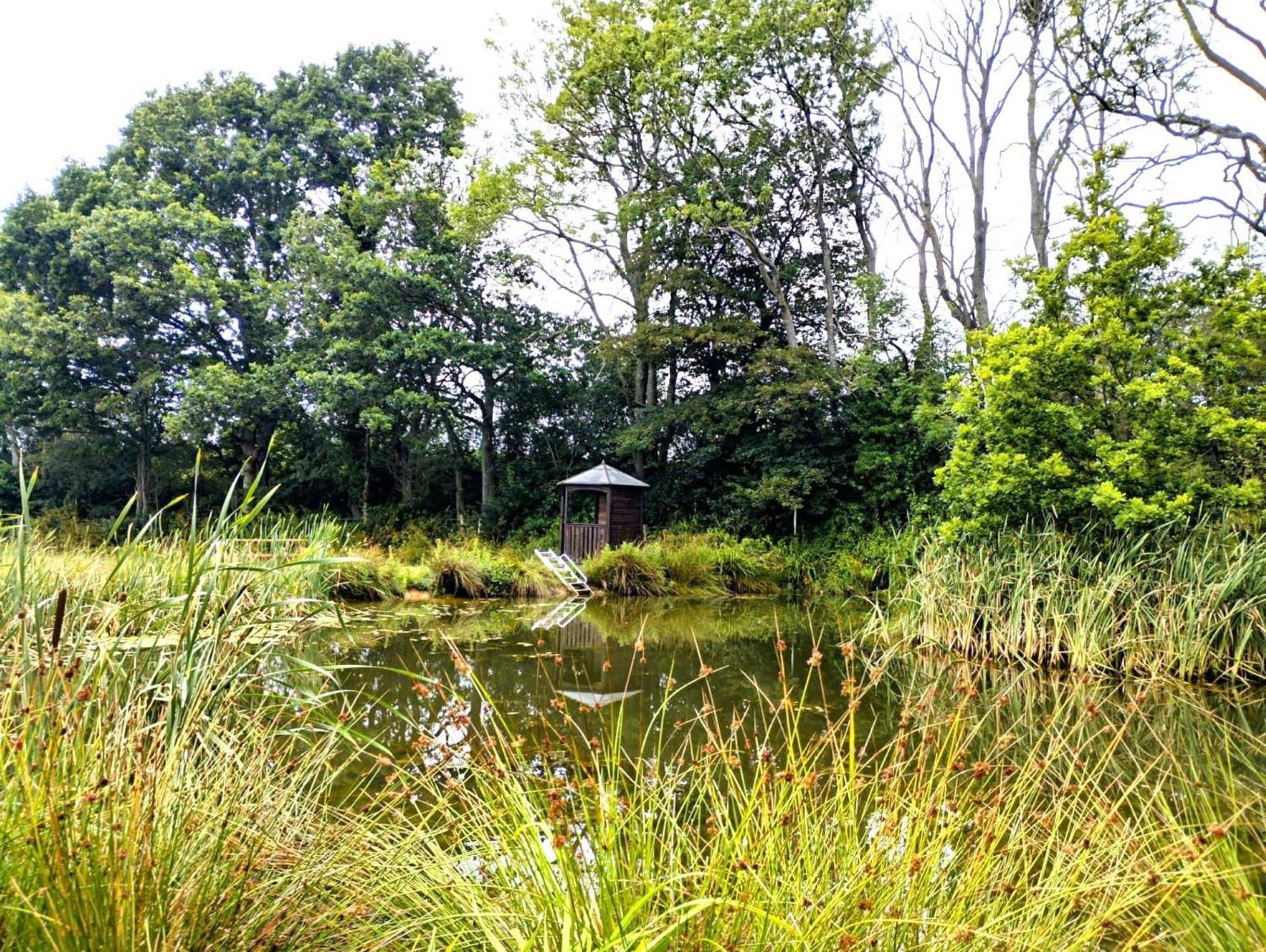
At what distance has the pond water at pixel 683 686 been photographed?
3.36 meters

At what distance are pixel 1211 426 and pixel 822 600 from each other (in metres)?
5.80

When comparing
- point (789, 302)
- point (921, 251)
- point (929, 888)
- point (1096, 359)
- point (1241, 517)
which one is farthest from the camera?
point (789, 302)

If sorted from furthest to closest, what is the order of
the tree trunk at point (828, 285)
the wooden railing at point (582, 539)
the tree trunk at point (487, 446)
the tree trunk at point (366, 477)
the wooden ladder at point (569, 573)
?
the tree trunk at point (366, 477)
the tree trunk at point (487, 446)
the tree trunk at point (828, 285)
the wooden railing at point (582, 539)
the wooden ladder at point (569, 573)

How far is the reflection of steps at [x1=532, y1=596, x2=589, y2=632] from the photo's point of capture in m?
7.98

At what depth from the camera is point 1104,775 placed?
10.8 ft

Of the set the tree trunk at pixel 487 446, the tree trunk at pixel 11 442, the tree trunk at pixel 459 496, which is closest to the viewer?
the tree trunk at pixel 487 446

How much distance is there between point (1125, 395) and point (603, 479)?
330 inches

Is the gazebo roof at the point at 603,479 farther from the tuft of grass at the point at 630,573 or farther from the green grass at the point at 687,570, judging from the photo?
the tuft of grass at the point at 630,573

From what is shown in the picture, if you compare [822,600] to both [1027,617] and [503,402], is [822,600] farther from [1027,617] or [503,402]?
[503,402]

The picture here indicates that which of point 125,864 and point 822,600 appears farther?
point 822,600

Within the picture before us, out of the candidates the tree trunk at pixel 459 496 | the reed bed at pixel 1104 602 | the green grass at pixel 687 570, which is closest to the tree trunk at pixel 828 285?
the green grass at pixel 687 570

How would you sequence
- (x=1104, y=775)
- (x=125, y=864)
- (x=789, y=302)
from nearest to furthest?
(x=125, y=864) → (x=1104, y=775) → (x=789, y=302)

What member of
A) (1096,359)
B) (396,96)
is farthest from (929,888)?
(396,96)

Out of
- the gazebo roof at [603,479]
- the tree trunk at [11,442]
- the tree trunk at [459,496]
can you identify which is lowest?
the tree trunk at [459,496]
